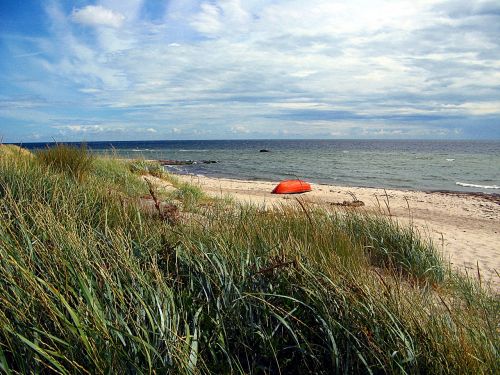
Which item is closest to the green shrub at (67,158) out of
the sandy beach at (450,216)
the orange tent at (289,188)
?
the sandy beach at (450,216)

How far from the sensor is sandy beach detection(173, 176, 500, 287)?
7.64 m

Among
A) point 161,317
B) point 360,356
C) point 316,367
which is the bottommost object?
point 316,367

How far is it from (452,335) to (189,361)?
58.6 inches

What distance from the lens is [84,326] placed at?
198cm

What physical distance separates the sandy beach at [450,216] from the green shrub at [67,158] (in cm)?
334

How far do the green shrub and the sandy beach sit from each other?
334 cm

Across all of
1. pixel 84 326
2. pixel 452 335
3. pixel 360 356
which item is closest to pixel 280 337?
pixel 360 356

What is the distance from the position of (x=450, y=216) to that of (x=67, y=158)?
12979 millimetres

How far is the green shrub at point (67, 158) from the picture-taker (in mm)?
8836

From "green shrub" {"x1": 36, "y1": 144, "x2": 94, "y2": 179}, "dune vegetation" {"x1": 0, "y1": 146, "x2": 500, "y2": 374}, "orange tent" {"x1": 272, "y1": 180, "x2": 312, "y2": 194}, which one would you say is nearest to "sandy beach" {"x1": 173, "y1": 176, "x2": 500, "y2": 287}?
"orange tent" {"x1": 272, "y1": 180, "x2": 312, "y2": 194}

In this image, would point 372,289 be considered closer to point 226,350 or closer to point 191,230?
point 226,350

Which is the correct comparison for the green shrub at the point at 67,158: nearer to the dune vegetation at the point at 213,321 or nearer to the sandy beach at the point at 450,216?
the sandy beach at the point at 450,216

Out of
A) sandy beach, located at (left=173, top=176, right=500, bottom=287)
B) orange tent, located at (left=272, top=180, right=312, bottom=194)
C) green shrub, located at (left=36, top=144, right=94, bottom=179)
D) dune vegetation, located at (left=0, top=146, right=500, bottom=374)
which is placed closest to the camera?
dune vegetation, located at (left=0, top=146, right=500, bottom=374)

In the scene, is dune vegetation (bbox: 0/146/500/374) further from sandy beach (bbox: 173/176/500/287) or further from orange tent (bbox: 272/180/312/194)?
orange tent (bbox: 272/180/312/194)
